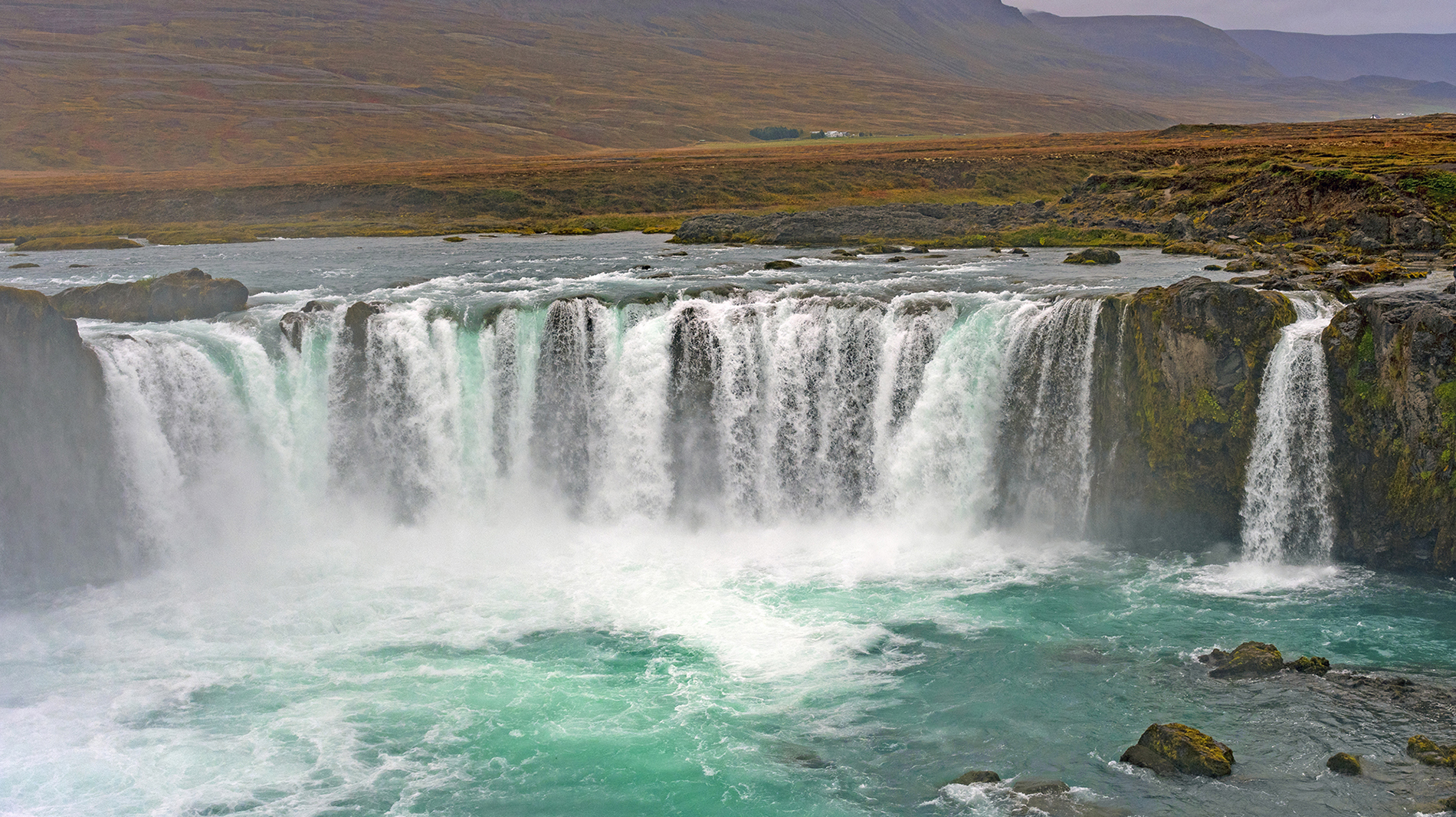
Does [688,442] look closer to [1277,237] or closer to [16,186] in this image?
[1277,237]

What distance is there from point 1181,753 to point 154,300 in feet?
97.5

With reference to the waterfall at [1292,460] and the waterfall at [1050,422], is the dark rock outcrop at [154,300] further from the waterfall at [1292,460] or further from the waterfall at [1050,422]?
the waterfall at [1292,460]

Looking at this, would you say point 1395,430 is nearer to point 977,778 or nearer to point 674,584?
point 977,778

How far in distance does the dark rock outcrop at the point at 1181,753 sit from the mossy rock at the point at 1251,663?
2643mm

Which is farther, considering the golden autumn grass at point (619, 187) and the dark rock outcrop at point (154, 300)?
the golden autumn grass at point (619, 187)

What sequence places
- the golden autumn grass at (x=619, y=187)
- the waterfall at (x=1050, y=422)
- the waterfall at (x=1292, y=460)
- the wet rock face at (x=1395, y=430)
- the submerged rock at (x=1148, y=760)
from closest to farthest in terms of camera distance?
the submerged rock at (x=1148, y=760) < the wet rock face at (x=1395, y=430) < the waterfall at (x=1292, y=460) < the waterfall at (x=1050, y=422) < the golden autumn grass at (x=619, y=187)

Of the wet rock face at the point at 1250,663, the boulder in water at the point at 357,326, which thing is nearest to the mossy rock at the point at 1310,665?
the wet rock face at the point at 1250,663

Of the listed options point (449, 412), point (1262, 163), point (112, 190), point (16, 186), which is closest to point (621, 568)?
point (449, 412)

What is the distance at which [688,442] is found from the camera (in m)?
29.7

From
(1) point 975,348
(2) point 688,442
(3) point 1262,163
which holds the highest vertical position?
(3) point 1262,163

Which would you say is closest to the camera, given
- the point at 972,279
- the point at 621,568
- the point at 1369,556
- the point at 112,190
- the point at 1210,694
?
the point at 1210,694

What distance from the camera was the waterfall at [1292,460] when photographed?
24.3 meters

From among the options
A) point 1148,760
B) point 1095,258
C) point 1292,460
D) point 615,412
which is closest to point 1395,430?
point 1292,460

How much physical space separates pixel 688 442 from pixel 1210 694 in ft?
48.8
